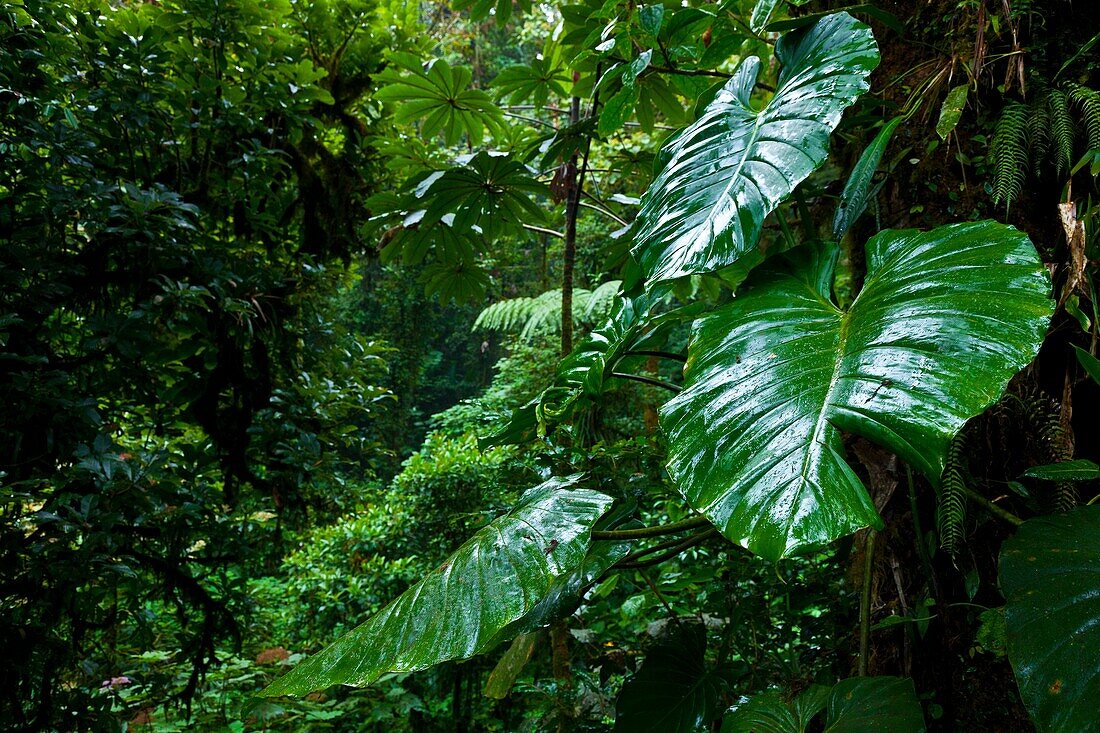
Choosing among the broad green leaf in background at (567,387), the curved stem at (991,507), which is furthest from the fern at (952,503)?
the broad green leaf in background at (567,387)

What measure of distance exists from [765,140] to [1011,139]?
0.37 meters

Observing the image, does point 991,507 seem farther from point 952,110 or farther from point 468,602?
point 468,602

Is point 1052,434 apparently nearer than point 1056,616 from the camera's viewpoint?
No

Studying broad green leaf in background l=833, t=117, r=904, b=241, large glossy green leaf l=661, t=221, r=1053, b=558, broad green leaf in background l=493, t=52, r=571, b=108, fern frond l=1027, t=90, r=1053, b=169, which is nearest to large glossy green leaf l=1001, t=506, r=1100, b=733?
large glossy green leaf l=661, t=221, r=1053, b=558

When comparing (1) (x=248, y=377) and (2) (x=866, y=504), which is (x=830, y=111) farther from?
(1) (x=248, y=377)

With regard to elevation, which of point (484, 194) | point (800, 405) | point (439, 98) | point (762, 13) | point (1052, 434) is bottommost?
point (1052, 434)

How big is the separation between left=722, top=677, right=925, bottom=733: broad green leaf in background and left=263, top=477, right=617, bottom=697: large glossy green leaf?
0.25 meters

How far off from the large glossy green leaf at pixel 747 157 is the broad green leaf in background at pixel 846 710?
413mm

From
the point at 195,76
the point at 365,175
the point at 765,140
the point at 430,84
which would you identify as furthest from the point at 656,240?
the point at 365,175

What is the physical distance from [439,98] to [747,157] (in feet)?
4.16

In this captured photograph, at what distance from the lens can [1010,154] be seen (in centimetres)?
76

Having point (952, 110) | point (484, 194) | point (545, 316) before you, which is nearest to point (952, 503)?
point (952, 110)

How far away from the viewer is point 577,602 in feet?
2.44

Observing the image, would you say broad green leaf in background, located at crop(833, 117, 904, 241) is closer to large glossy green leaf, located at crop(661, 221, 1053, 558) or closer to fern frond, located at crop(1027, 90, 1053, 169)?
large glossy green leaf, located at crop(661, 221, 1053, 558)
